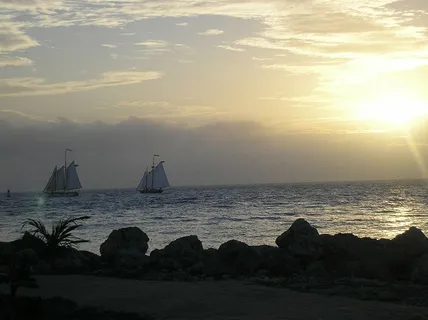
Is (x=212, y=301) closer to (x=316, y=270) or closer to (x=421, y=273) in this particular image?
(x=316, y=270)

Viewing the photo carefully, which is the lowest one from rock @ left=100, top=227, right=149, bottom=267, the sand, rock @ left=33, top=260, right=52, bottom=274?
the sand

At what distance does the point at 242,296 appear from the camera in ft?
37.2

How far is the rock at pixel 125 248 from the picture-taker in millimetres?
15652

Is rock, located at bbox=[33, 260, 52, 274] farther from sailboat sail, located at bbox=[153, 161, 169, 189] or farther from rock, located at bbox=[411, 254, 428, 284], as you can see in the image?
sailboat sail, located at bbox=[153, 161, 169, 189]

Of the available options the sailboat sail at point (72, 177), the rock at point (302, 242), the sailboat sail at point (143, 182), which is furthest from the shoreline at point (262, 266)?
the sailboat sail at point (143, 182)

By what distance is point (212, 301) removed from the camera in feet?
35.8

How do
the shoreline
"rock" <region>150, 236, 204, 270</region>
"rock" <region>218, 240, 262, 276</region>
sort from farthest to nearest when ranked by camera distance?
"rock" <region>150, 236, 204, 270</region>
"rock" <region>218, 240, 262, 276</region>
the shoreline

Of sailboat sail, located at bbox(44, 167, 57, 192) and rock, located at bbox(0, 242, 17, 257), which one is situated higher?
sailboat sail, located at bbox(44, 167, 57, 192)

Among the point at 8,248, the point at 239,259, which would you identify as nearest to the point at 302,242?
the point at 239,259

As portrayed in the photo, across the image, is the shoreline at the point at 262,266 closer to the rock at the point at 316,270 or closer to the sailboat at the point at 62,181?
the rock at the point at 316,270

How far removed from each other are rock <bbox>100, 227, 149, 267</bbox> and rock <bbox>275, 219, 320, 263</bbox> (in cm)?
406

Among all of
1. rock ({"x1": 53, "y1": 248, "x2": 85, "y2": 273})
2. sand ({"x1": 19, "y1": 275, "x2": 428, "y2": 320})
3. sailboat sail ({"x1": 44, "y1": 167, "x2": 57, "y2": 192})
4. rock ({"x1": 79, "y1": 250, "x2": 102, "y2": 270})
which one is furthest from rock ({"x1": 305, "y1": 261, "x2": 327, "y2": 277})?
sailboat sail ({"x1": 44, "y1": 167, "x2": 57, "y2": 192})

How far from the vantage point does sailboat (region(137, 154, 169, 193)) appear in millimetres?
140625

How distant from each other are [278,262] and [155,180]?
424 feet
